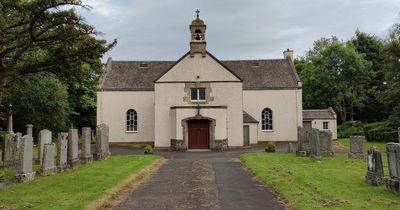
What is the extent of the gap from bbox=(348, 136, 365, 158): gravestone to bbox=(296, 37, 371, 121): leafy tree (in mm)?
38021

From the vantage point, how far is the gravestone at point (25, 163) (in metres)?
16.8

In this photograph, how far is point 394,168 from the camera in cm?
1342

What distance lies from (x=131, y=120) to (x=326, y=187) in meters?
33.4

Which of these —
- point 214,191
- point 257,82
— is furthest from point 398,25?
point 214,191

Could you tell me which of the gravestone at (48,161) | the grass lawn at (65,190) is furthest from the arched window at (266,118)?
the gravestone at (48,161)

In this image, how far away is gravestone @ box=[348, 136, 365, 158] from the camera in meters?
25.3

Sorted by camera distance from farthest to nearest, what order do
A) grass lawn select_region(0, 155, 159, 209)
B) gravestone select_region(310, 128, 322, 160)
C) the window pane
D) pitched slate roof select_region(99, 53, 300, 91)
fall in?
pitched slate roof select_region(99, 53, 300, 91), the window pane, gravestone select_region(310, 128, 322, 160), grass lawn select_region(0, 155, 159, 209)

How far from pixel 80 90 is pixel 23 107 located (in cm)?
1497

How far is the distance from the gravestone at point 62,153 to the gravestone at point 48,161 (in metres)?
0.61

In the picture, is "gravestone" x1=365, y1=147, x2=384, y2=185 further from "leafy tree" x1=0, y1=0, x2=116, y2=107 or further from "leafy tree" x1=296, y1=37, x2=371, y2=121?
"leafy tree" x1=296, y1=37, x2=371, y2=121

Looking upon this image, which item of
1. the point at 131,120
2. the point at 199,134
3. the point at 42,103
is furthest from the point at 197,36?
the point at 42,103

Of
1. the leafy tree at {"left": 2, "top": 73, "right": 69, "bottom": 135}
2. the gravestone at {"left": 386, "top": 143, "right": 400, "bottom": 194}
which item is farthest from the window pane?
the gravestone at {"left": 386, "top": 143, "right": 400, "bottom": 194}

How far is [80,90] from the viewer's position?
6022 centimetres

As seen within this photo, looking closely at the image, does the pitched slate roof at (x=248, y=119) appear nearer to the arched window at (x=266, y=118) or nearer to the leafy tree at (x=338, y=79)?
the arched window at (x=266, y=118)
